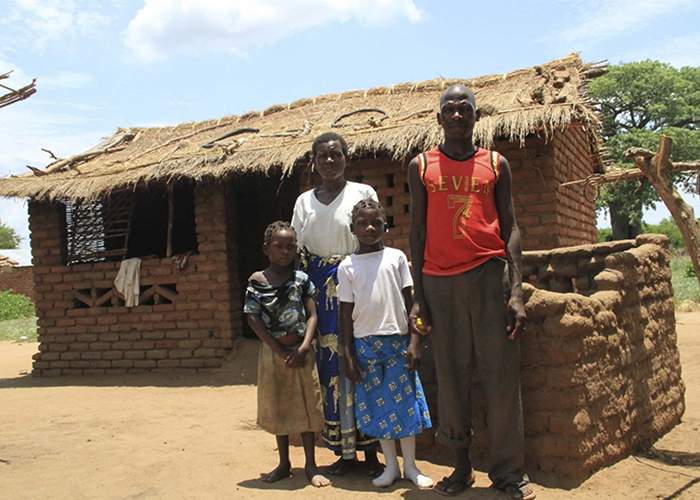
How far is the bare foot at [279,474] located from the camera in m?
3.54

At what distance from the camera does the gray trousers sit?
123 inches

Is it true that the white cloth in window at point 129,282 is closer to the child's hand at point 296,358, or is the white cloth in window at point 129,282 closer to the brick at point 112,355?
the brick at point 112,355

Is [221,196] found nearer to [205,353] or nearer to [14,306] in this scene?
[205,353]

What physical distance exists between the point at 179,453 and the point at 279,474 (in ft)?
3.50

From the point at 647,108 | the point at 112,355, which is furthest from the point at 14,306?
the point at 647,108

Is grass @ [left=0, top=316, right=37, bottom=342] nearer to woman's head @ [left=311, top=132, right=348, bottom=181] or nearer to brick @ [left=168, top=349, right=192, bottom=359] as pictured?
brick @ [left=168, top=349, right=192, bottom=359]

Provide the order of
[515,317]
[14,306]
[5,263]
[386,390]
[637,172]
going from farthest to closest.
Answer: [5,263] → [14,306] → [637,172] → [386,390] → [515,317]

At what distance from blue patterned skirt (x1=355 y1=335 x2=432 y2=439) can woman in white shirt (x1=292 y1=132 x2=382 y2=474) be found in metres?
0.11

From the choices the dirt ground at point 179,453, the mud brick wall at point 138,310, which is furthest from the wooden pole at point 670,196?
the mud brick wall at point 138,310

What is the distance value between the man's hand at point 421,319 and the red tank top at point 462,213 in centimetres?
17

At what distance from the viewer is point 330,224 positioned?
355cm

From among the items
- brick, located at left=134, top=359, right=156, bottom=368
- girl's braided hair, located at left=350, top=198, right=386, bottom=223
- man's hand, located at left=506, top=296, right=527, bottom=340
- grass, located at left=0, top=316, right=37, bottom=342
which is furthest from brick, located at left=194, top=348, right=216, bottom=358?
grass, located at left=0, top=316, right=37, bottom=342

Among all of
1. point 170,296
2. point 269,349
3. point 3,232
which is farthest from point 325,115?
point 3,232

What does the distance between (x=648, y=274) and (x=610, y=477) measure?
147 cm
